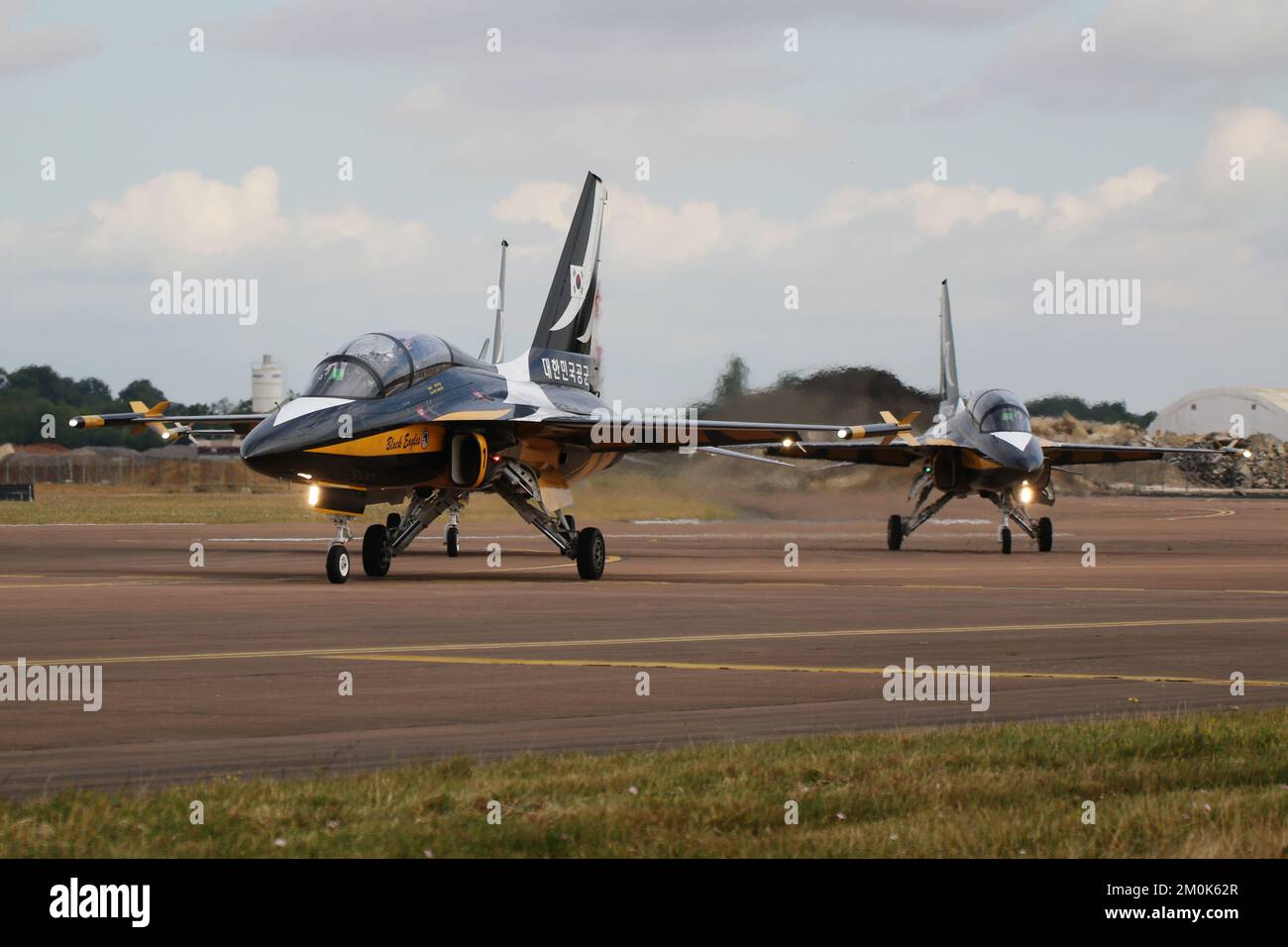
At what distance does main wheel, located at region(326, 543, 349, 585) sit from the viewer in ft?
73.2

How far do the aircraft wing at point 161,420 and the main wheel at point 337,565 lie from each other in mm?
4486

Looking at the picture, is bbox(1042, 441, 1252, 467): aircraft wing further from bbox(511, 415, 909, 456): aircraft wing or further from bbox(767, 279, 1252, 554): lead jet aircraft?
bbox(511, 415, 909, 456): aircraft wing

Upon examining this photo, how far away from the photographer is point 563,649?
1418 centimetres

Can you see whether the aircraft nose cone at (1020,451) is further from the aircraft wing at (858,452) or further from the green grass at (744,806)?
the green grass at (744,806)

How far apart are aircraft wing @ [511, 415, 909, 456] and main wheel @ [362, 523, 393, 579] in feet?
8.66

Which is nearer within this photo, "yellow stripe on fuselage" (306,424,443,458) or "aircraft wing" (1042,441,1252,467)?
"yellow stripe on fuselage" (306,424,443,458)

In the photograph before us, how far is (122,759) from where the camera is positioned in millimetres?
8297

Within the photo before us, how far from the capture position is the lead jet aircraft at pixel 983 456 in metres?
34.0

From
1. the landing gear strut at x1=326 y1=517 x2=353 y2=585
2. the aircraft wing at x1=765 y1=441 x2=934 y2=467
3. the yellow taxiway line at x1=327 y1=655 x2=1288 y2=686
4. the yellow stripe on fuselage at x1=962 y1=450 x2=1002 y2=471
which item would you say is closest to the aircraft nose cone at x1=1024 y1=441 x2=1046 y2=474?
the yellow stripe on fuselage at x1=962 y1=450 x2=1002 y2=471

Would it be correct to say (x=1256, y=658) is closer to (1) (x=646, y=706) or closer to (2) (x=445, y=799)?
(1) (x=646, y=706)

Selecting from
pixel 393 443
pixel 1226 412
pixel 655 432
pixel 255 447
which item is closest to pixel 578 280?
pixel 655 432

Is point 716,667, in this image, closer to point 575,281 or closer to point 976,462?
point 575,281

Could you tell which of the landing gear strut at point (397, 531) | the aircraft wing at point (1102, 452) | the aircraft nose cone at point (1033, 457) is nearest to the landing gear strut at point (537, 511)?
the landing gear strut at point (397, 531)
